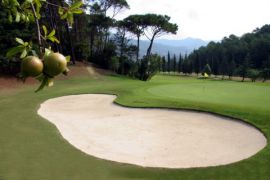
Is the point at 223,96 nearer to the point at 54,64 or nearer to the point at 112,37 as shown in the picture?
the point at 54,64

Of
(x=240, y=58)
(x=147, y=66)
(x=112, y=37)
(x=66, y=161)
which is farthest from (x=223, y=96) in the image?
(x=240, y=58)

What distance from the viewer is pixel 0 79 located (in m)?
25.6

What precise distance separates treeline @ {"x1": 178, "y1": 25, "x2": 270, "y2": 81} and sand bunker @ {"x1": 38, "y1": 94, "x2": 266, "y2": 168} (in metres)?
44.5

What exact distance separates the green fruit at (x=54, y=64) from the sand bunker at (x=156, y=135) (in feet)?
25.6

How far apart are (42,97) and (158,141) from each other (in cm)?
1074

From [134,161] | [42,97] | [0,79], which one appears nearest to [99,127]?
[134,161]

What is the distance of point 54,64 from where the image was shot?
3.30 feet

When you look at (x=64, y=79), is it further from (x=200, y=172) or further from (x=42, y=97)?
(x=200, y=172)

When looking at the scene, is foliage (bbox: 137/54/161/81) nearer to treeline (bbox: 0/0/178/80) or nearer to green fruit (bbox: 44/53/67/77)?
treeline (bbox: 0/0/178/80)

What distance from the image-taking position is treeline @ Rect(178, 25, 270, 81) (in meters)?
60.2

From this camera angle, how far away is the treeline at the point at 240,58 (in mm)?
60188

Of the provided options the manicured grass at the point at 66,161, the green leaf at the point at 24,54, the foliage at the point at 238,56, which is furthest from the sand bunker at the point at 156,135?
the foliage at the point at 238,56

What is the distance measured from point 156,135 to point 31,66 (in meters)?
10.6

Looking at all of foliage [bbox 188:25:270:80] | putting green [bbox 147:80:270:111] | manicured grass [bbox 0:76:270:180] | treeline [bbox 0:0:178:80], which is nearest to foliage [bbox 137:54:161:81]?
treeline [bbox 0:0:178:80]
